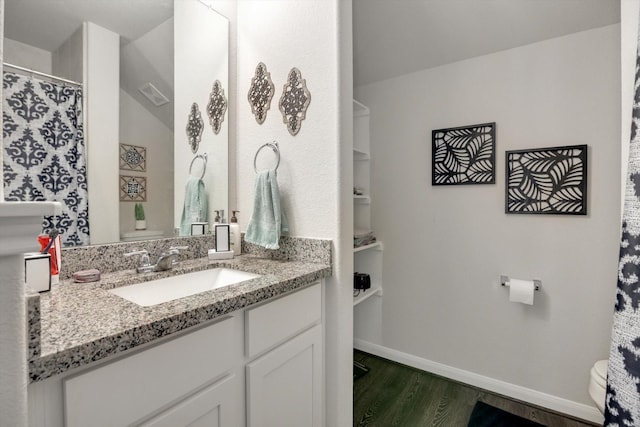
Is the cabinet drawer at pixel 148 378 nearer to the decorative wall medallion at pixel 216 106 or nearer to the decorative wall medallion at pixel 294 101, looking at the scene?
the decorative wall medallion at pixel 294 101

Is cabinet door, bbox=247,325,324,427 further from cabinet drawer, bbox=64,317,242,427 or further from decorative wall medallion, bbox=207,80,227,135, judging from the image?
decorative wall medallion, bbox=207,80,227,135

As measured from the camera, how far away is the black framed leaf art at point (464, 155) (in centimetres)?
194

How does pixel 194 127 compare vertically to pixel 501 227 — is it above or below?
above

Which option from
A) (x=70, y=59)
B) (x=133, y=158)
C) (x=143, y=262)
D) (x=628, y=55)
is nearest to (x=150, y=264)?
(x=143, y=262)

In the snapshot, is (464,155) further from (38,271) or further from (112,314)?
(38,271)

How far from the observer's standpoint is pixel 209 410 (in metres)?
0.85

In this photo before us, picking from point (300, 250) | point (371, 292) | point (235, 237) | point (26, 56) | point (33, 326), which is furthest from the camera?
point (371, 292)

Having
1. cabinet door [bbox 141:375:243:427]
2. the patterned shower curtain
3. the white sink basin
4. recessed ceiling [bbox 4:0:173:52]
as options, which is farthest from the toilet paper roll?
recessed ceiling [bbox 4:0:173:52]

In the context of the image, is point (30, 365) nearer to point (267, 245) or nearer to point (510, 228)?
point (267, 245)

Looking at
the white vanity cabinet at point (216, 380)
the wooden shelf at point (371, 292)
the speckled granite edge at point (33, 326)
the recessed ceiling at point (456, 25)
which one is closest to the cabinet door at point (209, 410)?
the white vanity cabinet at point (216, 380)

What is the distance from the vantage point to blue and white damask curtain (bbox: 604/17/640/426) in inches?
34.0

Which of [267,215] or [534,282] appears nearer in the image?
[267,215]

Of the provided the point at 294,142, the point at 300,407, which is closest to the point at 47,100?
the point at 294,142

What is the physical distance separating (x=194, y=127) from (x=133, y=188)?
0.44 meters
